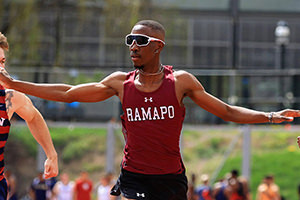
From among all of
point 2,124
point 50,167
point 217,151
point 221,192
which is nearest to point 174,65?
point 217,151

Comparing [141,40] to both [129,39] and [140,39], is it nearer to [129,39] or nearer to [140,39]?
[140,39]

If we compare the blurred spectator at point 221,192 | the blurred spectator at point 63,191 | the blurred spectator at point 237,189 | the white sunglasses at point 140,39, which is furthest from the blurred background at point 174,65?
the white sunglasses at point 140,39

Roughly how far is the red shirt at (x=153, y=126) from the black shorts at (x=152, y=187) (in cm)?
6

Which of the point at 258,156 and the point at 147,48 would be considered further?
the point at 258,156

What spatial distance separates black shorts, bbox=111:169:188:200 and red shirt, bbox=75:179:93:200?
12.3 metres

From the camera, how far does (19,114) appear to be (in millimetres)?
5551

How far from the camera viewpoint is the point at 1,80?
5469 millimetres

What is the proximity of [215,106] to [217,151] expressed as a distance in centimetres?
1422

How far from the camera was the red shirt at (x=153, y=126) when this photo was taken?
550 cm

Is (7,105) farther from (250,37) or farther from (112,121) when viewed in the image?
(250,37)

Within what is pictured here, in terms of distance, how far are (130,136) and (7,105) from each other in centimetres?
113

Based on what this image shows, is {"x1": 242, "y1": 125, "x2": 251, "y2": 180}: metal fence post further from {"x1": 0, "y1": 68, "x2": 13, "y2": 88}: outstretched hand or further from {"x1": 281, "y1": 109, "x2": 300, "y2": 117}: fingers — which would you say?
{"x1": 0, "y1": 68, "x2": 13, "y2": 88}: outstretched hand

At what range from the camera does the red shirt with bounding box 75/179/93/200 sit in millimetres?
17719

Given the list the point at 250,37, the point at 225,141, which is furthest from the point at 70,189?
the point at 250,37
